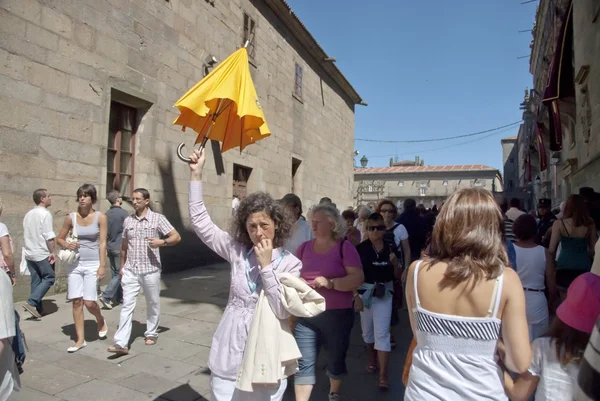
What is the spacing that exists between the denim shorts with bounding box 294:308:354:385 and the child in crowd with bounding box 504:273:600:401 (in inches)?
71.3

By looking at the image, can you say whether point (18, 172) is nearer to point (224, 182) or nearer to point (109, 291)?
point (109, 291)

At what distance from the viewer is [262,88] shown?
41.9 ft

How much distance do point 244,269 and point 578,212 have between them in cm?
371

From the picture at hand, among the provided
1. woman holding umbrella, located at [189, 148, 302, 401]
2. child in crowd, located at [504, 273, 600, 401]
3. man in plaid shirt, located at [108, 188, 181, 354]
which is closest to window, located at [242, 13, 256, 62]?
man in plaid shirt, located at [108, 188, 181, 354]

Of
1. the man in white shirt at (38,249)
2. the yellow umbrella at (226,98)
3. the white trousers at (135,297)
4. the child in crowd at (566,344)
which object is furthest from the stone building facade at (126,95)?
the child in crowd at (566,344)

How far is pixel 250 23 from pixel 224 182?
4958mm

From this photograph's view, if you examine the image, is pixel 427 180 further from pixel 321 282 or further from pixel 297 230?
pixel 321 282

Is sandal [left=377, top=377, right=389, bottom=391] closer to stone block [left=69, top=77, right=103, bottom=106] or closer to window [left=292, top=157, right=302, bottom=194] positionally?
stone block [left=69, top=77, right=103, bottom=106]

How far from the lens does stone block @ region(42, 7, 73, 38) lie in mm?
6520

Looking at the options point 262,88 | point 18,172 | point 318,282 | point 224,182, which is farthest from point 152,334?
point 262,88

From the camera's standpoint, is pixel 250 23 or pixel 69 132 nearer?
pixel 69 132

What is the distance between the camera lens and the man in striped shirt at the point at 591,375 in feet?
3.34

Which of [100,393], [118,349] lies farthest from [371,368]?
[118,349]

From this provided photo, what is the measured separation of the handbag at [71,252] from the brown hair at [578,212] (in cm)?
540
